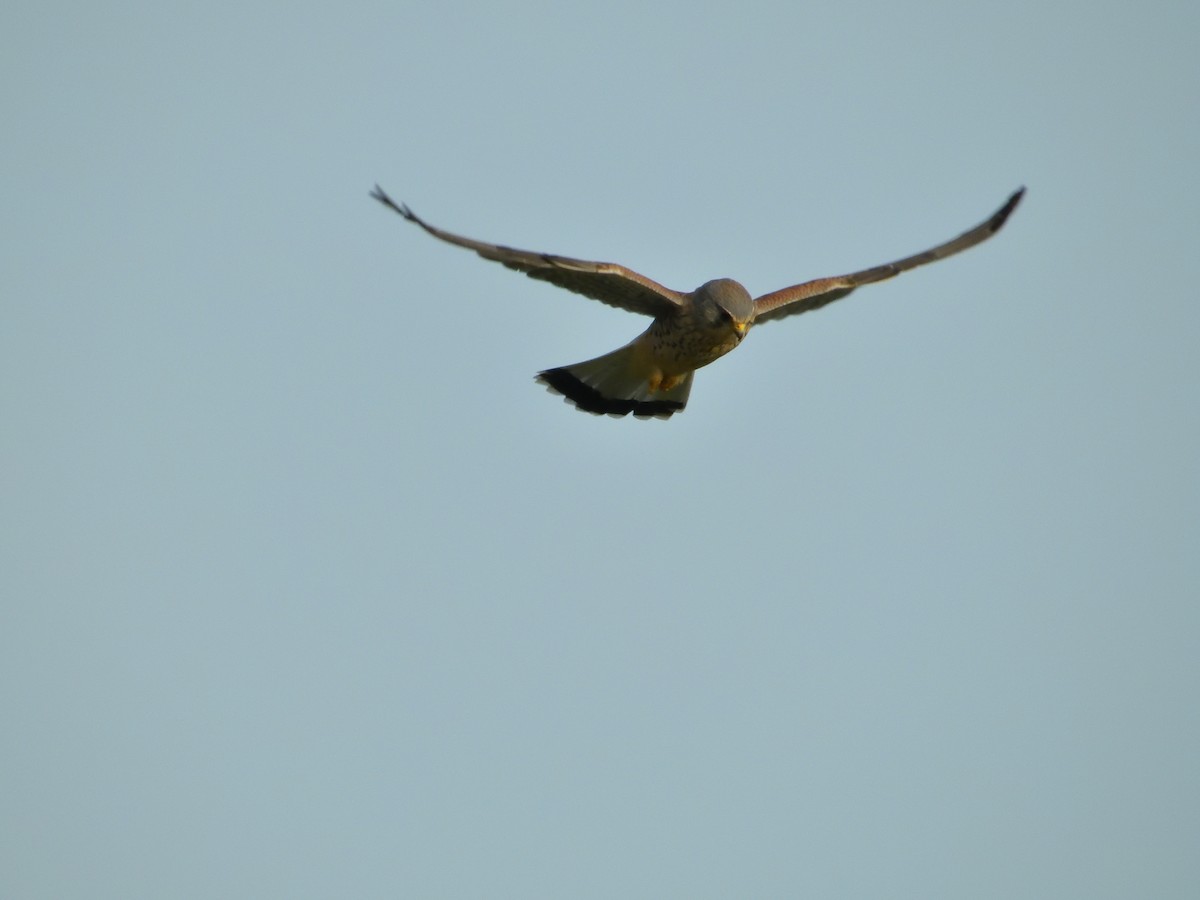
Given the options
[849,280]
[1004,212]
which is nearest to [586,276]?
[849,280]

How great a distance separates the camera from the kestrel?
1120cm

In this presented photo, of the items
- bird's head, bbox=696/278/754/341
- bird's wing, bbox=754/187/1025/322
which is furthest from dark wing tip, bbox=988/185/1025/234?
bird's head, bbox=696/278/754/341

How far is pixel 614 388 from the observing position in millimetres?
12961

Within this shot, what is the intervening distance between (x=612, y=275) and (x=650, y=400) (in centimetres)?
195

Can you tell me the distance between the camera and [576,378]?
509 inches

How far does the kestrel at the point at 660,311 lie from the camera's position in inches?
441

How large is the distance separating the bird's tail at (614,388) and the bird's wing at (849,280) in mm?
888

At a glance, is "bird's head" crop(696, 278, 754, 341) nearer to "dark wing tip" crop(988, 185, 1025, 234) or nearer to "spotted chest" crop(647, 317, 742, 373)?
"spotted chest" crop(647, 317, 742, 373)

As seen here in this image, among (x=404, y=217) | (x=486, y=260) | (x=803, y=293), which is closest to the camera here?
(x=404, y=217)

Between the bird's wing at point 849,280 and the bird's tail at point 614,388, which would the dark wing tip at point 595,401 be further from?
the bird's wing at point 849,280

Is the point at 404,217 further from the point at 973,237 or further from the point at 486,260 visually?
the point at 973,237

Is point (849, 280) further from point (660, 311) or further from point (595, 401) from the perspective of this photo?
point (595, 401)

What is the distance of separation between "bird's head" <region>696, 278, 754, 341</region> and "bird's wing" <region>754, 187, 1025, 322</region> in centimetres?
62

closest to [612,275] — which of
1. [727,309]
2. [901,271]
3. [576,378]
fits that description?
[727,309]
